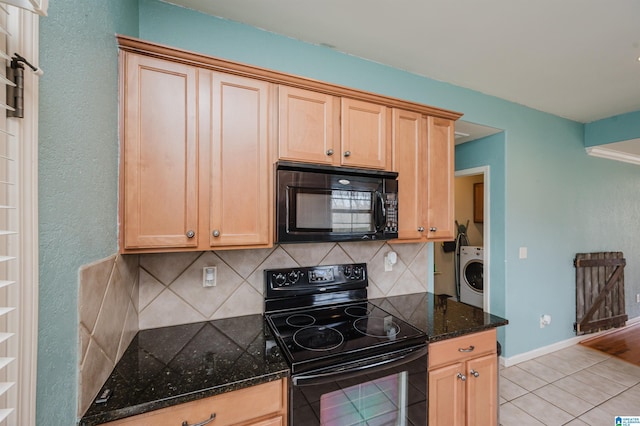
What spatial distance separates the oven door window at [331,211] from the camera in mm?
1454

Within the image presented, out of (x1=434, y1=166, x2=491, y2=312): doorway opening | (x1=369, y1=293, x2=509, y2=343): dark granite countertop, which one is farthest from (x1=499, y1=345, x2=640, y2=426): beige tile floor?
(x1=434, y1=166, x2=491, y2=312): doorway opening

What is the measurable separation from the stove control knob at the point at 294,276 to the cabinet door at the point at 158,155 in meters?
0.66

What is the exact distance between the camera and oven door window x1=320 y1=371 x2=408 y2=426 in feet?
3.93

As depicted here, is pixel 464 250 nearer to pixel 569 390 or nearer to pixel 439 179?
pixel 569 390

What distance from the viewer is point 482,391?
1.62 m

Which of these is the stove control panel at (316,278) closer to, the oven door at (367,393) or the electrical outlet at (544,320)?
the oven door at (367,393)

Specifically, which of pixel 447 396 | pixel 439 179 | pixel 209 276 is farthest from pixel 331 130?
pixel 447 396

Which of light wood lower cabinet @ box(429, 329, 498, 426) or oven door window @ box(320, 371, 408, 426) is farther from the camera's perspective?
light wood lower cabinet @ box(429, 329, 498, 426)

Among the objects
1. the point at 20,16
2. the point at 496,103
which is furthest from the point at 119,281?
the point at 496,103

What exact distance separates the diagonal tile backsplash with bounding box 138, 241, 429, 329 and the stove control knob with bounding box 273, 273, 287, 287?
74 mm

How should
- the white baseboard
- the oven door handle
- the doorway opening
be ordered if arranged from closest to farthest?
1. the oven door handle
2. the white baseboard
3. the doorway opening

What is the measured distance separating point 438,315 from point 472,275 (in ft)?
8.71

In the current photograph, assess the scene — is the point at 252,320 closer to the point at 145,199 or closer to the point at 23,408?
the point at 145,199

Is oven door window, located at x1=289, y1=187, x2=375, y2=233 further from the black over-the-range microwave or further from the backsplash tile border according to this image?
the backsplash tile border
